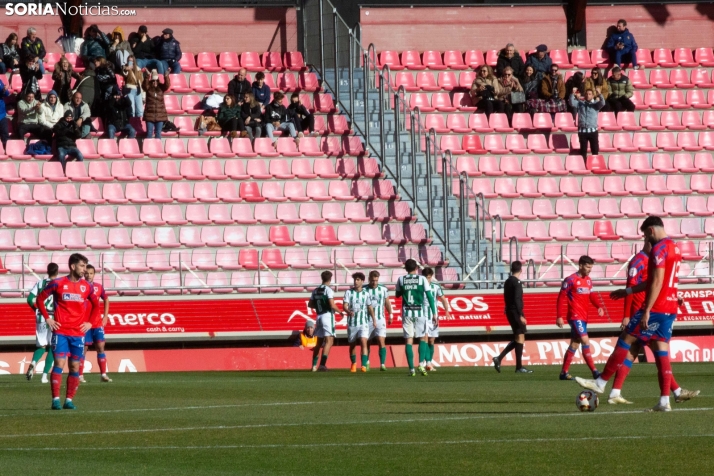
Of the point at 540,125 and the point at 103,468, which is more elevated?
the point at 540,125

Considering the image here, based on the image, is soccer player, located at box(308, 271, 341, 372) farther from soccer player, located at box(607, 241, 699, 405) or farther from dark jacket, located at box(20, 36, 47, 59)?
dark jacket, located at box(20, 36, 47, 59)

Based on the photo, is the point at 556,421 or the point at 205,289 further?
the point at 205,289

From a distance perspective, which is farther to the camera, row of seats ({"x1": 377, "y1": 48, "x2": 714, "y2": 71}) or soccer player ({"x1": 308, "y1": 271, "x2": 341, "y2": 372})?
row of seats ({"x1": 377, "y1": 48, "x2": 714, "y2": 71})

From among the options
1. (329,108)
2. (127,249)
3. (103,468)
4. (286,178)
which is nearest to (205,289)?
(127,249)

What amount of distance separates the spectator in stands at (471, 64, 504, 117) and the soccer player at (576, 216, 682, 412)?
65.3ft

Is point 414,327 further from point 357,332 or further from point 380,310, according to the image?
point 357,332

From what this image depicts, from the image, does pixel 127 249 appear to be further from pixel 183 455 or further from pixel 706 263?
pixel 183 455

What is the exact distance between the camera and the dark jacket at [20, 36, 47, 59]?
3170 centimetres

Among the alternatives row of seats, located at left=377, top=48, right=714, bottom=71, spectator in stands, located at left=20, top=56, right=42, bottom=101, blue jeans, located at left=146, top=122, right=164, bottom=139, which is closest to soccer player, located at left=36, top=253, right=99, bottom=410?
blue jeans, located at left=146, top=122, right=164, bottom=139

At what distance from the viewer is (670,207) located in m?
31.4

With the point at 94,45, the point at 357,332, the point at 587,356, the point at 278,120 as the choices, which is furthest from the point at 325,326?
the point at 94,45

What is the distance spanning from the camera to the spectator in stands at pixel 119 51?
106 ft

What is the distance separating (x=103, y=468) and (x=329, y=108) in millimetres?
24077

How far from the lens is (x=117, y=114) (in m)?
31.0
